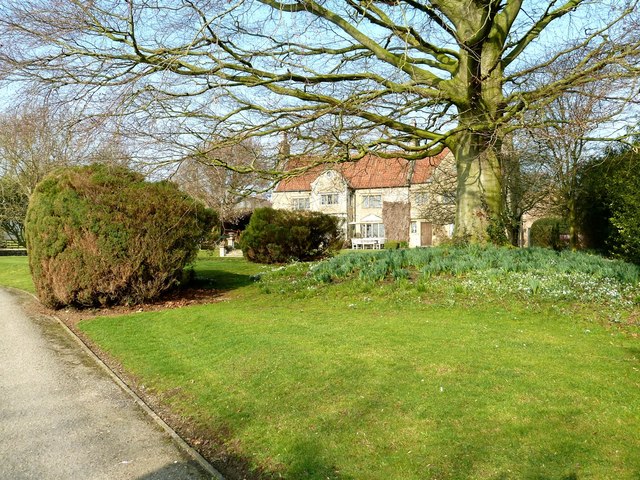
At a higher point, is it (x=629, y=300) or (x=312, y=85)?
(x=312, y=85)

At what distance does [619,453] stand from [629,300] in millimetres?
5375

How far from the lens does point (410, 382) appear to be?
5.22 metres

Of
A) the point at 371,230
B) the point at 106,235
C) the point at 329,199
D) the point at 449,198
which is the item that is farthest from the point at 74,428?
the point at 329,199

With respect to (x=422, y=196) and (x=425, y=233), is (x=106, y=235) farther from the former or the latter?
(x=425, y=233)

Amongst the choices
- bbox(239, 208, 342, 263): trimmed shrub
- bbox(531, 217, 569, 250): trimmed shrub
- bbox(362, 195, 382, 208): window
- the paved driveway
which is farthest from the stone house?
the paved driveway

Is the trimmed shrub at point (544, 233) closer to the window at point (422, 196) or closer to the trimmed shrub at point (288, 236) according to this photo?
the window at point (422, 196)

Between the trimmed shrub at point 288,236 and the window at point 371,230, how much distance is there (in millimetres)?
26513

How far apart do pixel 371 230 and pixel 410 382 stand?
1713 inches

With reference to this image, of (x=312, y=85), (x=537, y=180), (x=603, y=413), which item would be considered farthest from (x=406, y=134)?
(x=537, y=180)

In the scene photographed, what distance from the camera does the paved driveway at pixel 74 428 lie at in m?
4.15

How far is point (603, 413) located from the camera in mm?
4387

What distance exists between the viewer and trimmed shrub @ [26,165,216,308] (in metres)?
10.8

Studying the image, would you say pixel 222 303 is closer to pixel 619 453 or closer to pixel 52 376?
pixel 52 376

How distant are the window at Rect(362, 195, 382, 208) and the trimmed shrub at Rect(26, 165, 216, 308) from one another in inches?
1487
